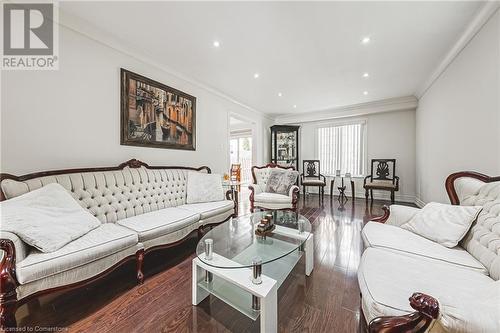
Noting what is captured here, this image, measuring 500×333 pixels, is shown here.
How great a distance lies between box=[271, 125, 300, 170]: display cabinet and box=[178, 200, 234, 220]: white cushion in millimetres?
3341

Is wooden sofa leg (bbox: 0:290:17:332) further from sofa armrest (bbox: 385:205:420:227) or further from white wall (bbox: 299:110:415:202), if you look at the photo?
white wall (bbox: 299:110:415:202)

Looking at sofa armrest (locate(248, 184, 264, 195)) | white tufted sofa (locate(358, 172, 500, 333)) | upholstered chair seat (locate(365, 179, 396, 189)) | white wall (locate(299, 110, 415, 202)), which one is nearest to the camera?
white tufted sofa (locate(358, 172, 500, 333))

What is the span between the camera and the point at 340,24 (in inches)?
78.2

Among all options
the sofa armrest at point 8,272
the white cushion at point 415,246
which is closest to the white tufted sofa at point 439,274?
the white cushion at point 415,246

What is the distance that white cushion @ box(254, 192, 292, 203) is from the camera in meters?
3.35

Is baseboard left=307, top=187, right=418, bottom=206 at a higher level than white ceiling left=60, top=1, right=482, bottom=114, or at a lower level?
lower

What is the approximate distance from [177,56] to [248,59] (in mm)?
987

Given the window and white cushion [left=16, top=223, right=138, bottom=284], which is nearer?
white cushion [left=16, top=223, right=138, bottom=284]

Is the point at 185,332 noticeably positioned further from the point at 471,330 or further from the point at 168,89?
the point at 168,89

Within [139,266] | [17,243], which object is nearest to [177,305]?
[139,266]

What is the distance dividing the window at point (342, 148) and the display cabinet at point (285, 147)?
73 centimetres

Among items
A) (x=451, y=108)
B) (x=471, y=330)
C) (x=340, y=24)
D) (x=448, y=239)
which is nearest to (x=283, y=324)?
(x=471, y=330)

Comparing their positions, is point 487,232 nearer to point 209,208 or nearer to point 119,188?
point 209,208

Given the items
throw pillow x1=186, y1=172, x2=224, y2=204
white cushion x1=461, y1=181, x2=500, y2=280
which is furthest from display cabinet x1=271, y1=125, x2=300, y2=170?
white cushion x1=461, y1=181, x2=500, y2=280
